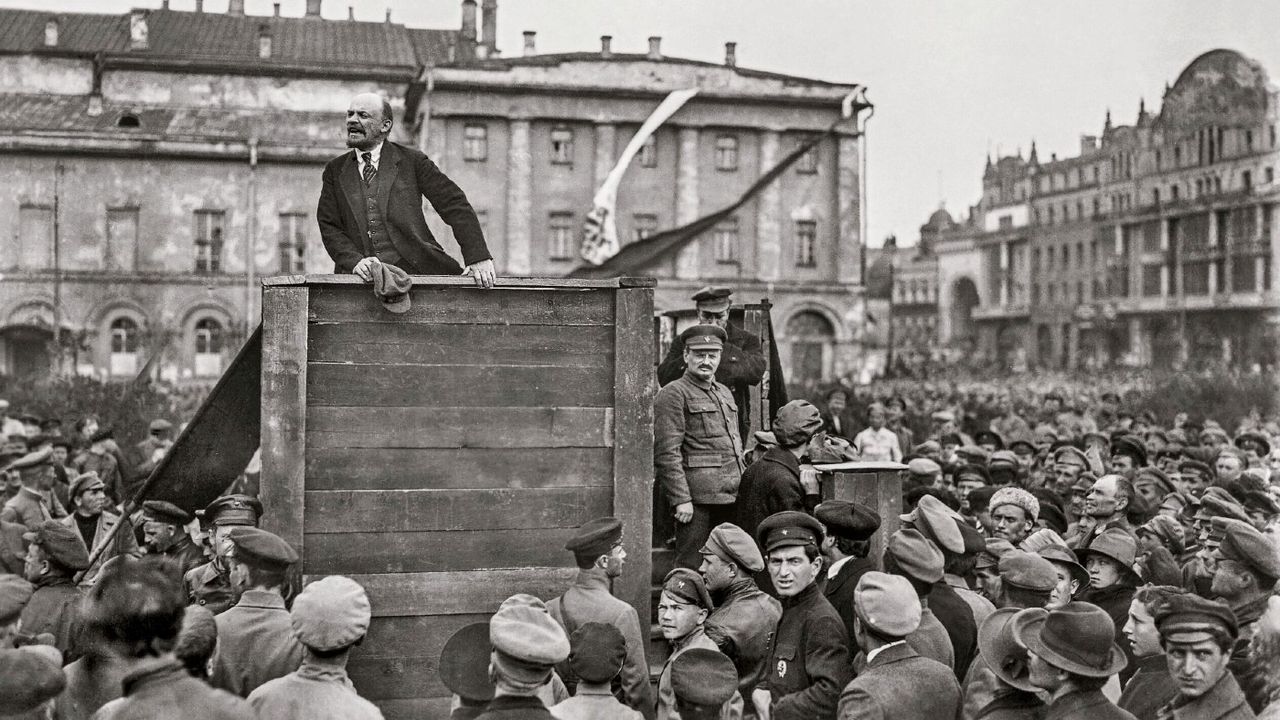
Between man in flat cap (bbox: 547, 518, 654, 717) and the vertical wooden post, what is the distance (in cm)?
171

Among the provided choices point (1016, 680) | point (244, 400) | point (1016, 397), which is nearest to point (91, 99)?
point (1016, 397)

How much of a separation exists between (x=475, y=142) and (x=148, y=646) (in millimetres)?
37356

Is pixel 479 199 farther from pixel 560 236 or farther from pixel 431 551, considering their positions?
pixel 431 551

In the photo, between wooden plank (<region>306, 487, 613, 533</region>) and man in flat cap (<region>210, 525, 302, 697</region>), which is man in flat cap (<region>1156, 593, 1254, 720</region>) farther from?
man in flat cap (<region>210, 525, 302, 697</region>)

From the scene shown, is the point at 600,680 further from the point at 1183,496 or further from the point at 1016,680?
the point at 1183,496

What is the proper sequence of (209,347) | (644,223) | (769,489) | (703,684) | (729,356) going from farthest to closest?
1. (209,347)
2. (644,223)
3. (729,356)
4. (769,489)
5. (703,684)

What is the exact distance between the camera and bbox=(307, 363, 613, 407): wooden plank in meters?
5.41

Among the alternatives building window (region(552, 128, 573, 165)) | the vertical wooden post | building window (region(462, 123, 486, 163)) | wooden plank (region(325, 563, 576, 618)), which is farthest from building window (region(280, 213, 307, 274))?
wooden plank (region(325, 563, 576, 618))

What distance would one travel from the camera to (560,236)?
40.9m

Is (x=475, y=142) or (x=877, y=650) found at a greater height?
(x=475, y=142)

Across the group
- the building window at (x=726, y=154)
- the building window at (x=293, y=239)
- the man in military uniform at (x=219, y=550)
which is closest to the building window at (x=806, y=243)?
the building window at (x=726, y=154)

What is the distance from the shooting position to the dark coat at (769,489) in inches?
263

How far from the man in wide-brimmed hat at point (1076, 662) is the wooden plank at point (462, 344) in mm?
2307

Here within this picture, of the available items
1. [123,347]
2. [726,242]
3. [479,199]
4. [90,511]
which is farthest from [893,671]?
[123,347]
